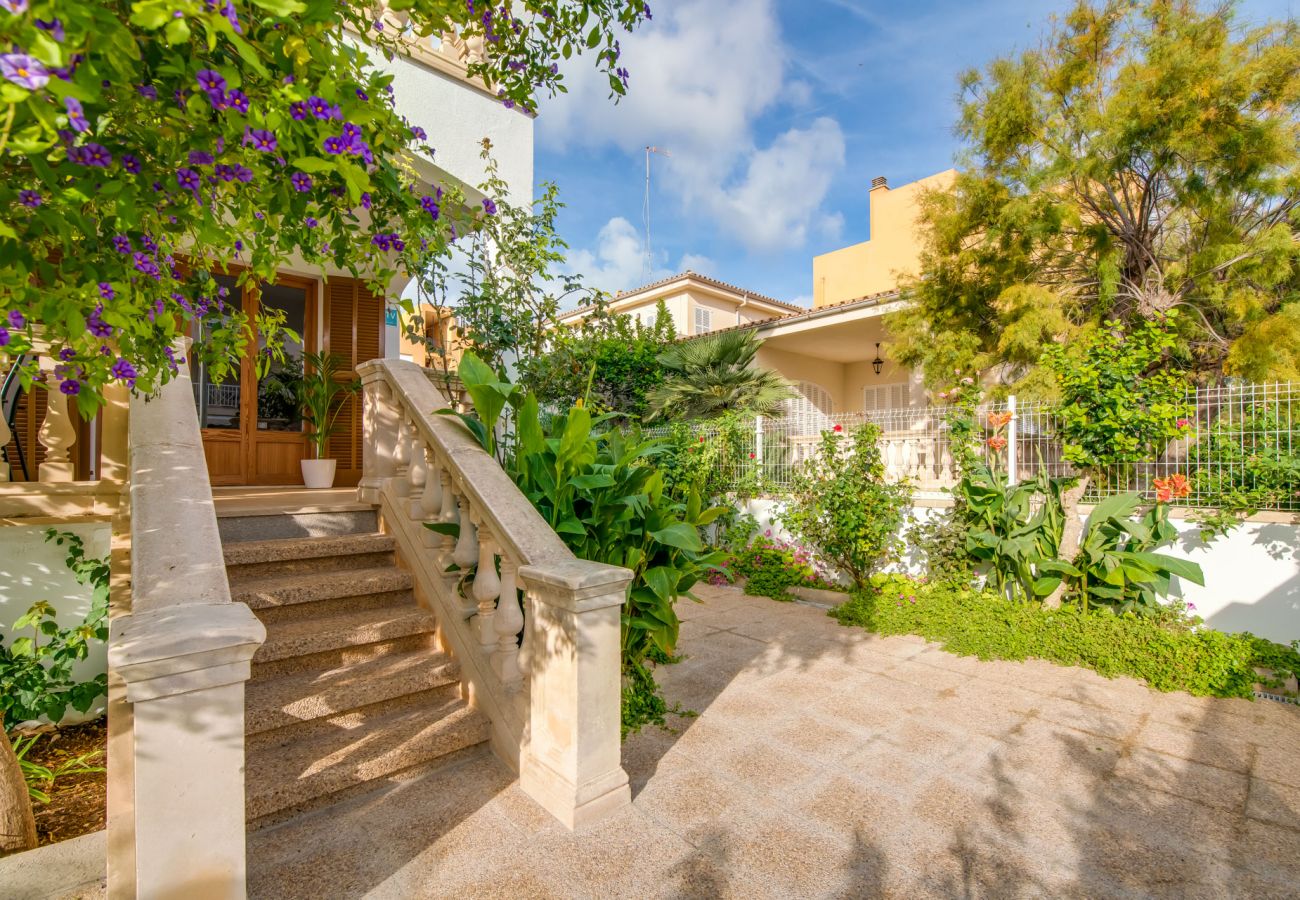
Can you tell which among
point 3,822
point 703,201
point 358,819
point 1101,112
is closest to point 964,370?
point 1101,112

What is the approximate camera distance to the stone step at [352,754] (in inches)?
90.0

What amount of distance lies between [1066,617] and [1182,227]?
6490 millimetres

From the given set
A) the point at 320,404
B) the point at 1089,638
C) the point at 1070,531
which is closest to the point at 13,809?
the point at 320,404

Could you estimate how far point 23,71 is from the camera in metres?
0.83

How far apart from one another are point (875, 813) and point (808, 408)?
37.4ft

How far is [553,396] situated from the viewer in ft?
20.5

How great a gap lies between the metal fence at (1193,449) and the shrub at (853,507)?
1.19ft

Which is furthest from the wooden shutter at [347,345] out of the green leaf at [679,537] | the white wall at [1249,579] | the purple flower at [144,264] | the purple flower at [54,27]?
the white wall at [1249,579]

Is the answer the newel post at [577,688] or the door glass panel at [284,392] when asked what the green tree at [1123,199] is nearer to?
the newel post at [577,688]

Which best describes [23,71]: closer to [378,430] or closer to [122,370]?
[122,370]

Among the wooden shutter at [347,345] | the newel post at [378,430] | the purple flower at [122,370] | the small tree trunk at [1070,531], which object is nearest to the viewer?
the purple flower at [122,370]

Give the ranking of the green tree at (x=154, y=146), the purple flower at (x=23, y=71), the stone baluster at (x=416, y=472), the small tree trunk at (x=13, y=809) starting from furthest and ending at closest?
the stone baluster at (x=416, y=472), the small tree trunk at (x=13, y=809), the green tree at (x=154, y=146), the purple flower at (x=23, y=71)

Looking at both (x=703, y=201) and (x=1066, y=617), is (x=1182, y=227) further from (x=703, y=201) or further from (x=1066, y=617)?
(x=703, y=201)

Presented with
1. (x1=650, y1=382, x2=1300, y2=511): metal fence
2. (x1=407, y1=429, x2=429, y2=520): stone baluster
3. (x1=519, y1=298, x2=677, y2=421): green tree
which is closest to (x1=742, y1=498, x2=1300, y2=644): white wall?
(x1=650, y1=382, x2=1300, y2=511): metal fence
